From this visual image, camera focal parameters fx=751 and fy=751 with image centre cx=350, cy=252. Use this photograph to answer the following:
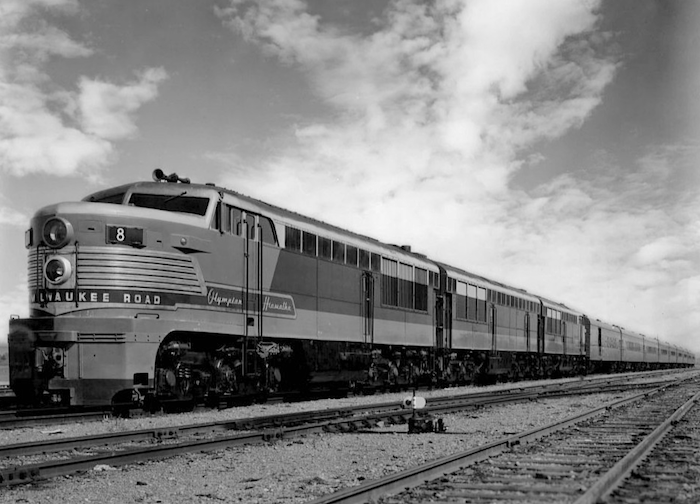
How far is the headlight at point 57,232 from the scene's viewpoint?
45.2ft

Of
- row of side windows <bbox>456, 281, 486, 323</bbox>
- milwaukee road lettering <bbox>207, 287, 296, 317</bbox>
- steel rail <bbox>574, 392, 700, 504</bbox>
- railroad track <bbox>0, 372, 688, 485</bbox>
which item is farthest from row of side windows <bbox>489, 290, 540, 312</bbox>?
steel rail <bbox>574, 392, 700, 504</bbox>

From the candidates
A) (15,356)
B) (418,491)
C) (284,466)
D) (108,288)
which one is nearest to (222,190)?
(108,288)

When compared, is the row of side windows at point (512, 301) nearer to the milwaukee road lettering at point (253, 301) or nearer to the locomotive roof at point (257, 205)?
the locomotive roof at point (257, 205)

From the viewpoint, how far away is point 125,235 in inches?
547

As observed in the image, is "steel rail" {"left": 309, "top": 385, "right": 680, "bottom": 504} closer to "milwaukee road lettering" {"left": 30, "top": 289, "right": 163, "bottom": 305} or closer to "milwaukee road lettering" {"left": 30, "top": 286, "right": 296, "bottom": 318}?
"milwaukee road lettering" {"left": 30, "top": 286, "right": 296, "bottom": 318}

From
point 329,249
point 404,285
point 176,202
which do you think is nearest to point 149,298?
point 176,202

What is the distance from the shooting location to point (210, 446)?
10320 millimetres

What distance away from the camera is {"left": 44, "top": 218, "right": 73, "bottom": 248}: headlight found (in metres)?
13.8

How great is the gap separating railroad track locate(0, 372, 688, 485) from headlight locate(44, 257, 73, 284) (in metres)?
3.87

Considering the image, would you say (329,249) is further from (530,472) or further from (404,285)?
(530,472)

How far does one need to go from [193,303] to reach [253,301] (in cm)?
206

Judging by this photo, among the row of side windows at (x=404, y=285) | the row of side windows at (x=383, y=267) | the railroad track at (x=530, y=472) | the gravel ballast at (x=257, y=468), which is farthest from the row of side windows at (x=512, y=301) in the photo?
the railroad track at (x=530, y=472)

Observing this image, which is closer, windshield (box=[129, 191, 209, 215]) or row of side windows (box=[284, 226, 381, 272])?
windshield (box=[129, 191, 209, 215])

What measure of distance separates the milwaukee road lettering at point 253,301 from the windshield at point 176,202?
5.46 ft
